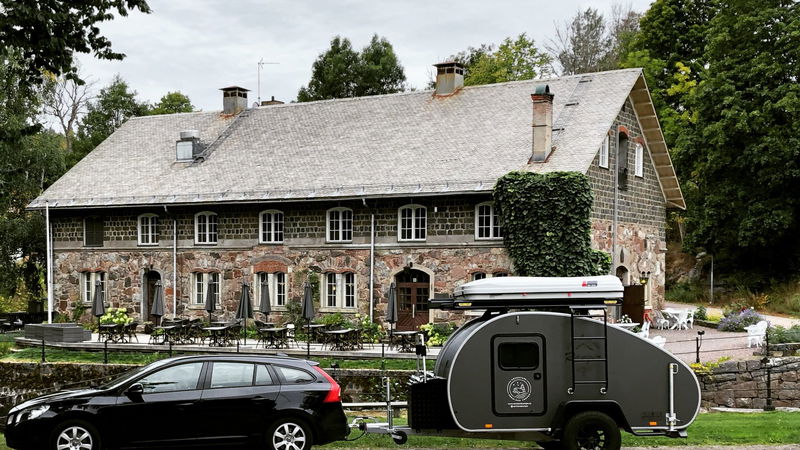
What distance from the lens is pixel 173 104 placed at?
6278cm

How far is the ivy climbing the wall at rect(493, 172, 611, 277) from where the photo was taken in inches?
1076

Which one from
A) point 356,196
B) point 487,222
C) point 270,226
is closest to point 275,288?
point 270,226

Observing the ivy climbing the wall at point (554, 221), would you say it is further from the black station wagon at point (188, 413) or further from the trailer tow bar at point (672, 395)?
the black station wagon at point (188, 413)

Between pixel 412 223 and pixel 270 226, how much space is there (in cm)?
553

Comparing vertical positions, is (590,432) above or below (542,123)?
below

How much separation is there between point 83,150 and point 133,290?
2466cm

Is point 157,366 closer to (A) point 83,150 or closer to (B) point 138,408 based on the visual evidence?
(B) point 138,408

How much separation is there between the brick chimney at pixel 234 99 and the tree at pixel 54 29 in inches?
839

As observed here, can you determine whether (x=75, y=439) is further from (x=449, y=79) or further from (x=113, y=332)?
(x=449, y=79)

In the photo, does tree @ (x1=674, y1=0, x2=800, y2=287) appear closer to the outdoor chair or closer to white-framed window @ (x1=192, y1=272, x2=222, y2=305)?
the outdoor chair

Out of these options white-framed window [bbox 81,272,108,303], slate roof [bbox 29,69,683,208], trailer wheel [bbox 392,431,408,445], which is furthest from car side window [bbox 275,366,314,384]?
white-framed window [bbox 81,272,108,303]

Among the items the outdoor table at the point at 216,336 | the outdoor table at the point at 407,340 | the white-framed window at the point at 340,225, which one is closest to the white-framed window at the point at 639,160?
the white-framed window at the point at 340,225

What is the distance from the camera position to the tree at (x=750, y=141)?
3747cm

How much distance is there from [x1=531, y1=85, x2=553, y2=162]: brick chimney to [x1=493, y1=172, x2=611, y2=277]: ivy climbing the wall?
4.69 ft
